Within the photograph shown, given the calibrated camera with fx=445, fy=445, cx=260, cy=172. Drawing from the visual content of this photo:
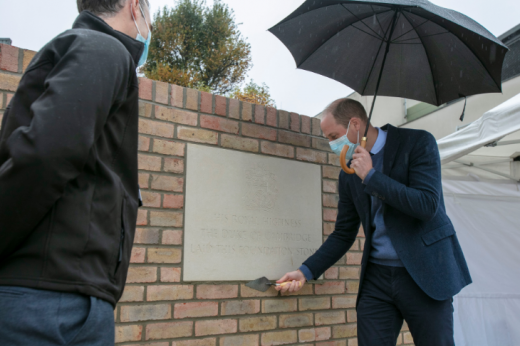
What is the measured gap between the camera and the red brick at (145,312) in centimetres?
221

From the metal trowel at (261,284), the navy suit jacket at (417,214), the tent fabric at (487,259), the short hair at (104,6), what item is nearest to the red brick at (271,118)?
the navy suit jacket at (417,214)

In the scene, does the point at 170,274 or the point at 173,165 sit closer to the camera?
the point at 170,274

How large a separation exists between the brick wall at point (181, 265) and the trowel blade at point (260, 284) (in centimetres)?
4

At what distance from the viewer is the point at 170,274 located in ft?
7.81

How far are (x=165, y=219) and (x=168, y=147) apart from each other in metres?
0.41

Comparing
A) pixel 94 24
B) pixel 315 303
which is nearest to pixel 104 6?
pixel 94 24

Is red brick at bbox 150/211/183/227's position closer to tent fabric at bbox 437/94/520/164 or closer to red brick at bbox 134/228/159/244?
red brick at bbox 134/228/159/244

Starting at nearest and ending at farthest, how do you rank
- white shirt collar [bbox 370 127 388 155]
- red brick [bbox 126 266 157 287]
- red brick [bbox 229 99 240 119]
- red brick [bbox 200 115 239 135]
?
1. red brick [bbox 126 266 157 287]
2. white shirt collar [bbox 370 127 388 155]
3. red brick [bbox 200 115 239 135]
4. red brick [bbox 229 99 240 119]

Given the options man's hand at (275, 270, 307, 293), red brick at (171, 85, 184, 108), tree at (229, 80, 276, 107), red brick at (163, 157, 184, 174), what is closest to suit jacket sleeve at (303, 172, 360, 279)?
man's hand at (275, 270, 307, 293)

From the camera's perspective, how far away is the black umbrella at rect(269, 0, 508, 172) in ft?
9.07

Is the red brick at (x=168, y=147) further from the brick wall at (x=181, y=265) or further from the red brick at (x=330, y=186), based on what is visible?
the red brick at (x=330, y=186)

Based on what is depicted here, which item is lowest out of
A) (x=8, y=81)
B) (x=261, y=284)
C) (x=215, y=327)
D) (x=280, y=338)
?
(x=280, y=338)

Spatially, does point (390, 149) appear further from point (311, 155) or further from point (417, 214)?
point (311, 155)

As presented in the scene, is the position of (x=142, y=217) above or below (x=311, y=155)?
below
